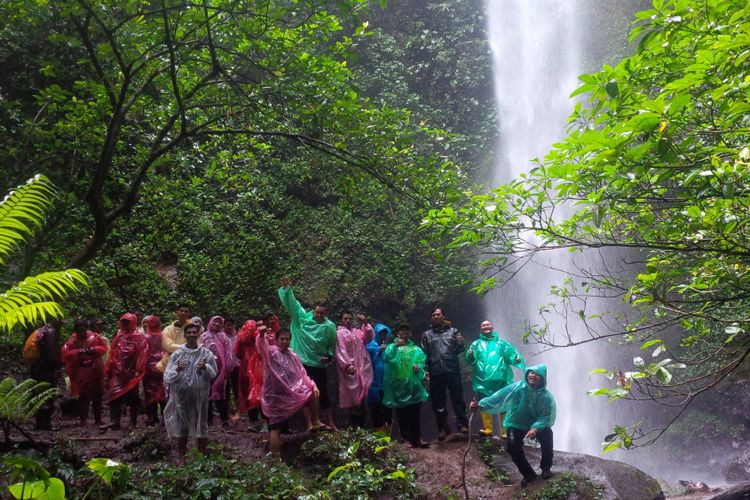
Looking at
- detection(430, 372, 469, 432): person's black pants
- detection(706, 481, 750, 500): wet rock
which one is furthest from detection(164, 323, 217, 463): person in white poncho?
detection(706, 481, 750, 500): wet rock

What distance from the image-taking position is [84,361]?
7164 mm

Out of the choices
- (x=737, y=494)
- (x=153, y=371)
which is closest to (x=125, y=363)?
(x=153, y=371)

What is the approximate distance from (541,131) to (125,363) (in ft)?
48.7

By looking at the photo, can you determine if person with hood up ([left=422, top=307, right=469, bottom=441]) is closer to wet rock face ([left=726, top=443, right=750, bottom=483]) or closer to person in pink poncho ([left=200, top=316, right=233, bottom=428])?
person in pink poncho ([left=200, top=316, right=233, bottom=428])

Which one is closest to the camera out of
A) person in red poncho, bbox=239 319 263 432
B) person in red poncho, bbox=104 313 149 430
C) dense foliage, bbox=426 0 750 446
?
dense foliage, bbox=426 0 750 446

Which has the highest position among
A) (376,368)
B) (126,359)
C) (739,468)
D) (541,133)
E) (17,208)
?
(541,133)

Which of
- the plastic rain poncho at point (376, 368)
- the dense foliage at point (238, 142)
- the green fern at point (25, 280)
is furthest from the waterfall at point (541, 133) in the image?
the green fern at point (25, 280)

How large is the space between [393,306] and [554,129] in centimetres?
866

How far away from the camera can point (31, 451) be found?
4.99m

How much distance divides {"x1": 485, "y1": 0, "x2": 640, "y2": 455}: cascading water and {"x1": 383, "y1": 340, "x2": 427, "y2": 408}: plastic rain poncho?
7425 millimetres

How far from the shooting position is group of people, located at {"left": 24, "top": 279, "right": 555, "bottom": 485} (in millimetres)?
6227

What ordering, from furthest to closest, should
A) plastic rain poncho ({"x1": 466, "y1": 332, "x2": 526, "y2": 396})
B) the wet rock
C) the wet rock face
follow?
the wet rock face → plastic rain poncho ({"x1": 466, "y1": 332, "x2": 526, "y2": 396}) → the wet rock

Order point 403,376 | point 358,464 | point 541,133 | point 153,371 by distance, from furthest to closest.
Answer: point 541,133
point 403,376
point 153,371
point 358,464

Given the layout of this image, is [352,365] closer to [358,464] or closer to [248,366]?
[248,366]
